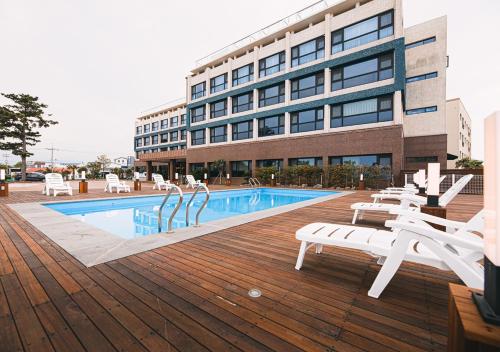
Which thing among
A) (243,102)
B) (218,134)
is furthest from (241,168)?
(243,102)

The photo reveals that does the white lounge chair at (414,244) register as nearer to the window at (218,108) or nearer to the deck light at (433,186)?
the deck light at (433,186)

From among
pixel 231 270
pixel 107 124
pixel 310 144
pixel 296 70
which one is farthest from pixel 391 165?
pixel 107 124

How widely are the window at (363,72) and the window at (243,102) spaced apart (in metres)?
8.34

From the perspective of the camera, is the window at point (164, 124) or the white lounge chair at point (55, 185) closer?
the white lounge chair at point (55, 185)

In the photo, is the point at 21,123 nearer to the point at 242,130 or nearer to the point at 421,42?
the point at 242,130

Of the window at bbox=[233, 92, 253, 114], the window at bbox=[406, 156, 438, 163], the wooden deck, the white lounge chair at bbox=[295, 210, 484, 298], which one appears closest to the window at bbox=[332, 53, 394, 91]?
the window at bbox=[406, 156, 438, 163]

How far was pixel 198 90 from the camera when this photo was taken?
90.6ft

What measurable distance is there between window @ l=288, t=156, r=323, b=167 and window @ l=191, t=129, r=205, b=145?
11.9 m

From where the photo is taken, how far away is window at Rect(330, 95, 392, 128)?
1552cm

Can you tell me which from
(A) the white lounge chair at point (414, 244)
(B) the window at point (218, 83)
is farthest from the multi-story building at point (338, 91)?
(A) the white lounge chair at point (414, 244)

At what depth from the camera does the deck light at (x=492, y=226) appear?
847 millimetres

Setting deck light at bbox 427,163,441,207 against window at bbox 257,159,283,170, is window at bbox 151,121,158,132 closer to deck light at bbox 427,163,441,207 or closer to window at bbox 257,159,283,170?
window at bbox 257,159,283,170

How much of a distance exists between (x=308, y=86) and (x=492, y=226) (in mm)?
20174

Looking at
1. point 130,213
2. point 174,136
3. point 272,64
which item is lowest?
point 130,213
